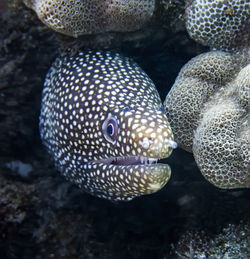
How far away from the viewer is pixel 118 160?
3.16 m

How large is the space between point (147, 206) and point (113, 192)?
999mm

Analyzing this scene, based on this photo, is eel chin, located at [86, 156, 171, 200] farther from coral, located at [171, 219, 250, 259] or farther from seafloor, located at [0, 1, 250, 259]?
coral, located at [171, 219, 250, 259]

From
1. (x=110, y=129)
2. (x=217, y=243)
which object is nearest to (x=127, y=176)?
(x=110, y=129)

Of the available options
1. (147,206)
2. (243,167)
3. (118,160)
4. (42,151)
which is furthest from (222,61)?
(42,151)

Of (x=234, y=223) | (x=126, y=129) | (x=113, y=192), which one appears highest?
(x=126, y=129)

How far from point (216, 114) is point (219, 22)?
A: 1.20m

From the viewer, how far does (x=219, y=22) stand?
3.28 meters

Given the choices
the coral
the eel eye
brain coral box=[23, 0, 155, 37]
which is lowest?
the coral

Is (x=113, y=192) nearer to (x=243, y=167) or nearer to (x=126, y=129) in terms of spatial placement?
(x=126, y=129)

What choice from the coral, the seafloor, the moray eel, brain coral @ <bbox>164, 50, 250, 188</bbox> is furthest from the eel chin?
the coral

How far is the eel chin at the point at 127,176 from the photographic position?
266cm

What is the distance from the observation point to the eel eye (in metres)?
2.95

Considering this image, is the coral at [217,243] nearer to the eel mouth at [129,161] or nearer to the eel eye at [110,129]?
the eel mouth at [129,161]

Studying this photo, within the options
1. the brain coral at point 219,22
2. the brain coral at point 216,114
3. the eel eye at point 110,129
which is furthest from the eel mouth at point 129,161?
the brain coral at point 219,22
